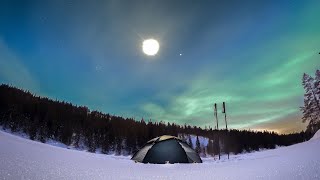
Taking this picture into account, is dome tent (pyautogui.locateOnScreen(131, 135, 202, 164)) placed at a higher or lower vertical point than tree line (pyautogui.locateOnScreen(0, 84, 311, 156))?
lower

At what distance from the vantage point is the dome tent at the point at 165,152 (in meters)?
9.88

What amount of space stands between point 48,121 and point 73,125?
3.83m

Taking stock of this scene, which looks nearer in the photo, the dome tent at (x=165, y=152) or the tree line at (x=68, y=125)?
the dome tent at (x=165, y=152)

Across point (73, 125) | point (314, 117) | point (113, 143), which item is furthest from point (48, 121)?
point (314, 117)

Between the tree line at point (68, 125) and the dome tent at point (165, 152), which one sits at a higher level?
the tree line at point (68, 125)

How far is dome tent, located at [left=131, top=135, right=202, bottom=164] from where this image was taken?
988 cm

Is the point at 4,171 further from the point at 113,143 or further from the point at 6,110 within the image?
the point at 113,143

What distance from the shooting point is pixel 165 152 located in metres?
10.1

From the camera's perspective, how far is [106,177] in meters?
2.02

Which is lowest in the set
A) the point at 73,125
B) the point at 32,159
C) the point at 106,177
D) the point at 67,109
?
the point at 106,177

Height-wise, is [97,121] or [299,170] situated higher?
[97,121]

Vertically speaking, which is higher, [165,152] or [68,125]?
[68,125]

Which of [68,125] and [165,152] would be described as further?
[68,125]

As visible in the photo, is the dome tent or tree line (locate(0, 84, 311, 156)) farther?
tree line (locate(0, 84, 311, 156))
